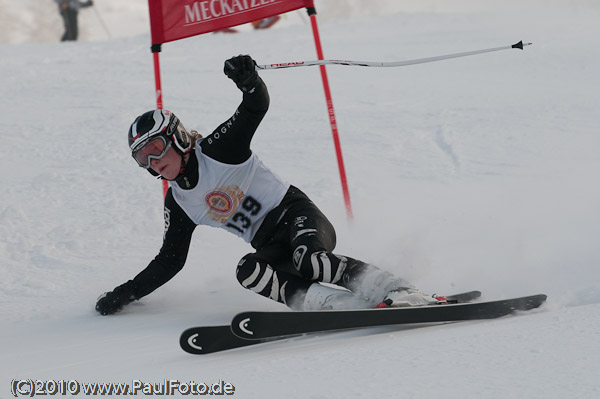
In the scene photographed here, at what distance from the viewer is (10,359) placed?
328 cm

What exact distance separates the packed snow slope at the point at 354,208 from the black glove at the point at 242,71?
4.10 ft

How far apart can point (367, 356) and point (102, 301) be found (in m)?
1.99

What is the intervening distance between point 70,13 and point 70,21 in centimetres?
17

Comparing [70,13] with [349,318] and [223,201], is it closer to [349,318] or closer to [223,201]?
[223,201]

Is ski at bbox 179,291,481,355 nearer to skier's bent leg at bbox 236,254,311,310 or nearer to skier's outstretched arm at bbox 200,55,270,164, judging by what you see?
skier's bent leg at bbox 236,254,311,310

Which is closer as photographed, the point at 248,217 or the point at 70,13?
the point at 248,217

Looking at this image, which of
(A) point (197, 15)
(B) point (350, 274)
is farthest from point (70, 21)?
(B) point (350, 274)

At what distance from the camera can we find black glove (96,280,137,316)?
404cm

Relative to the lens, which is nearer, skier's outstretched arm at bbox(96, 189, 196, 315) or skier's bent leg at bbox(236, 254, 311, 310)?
skier's bent leg at bbox(236, 254, 311, 310)

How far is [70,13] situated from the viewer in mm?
15328

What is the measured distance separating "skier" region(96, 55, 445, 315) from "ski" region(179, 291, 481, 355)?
0.46 metres

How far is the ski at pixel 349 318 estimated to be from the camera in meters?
3.00

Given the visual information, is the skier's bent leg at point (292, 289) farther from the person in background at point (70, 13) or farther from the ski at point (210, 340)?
the person in background at point (70, 13)

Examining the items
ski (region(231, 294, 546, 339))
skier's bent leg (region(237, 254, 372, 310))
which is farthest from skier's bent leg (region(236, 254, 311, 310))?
ski (region(231, 294, 546, 339))
